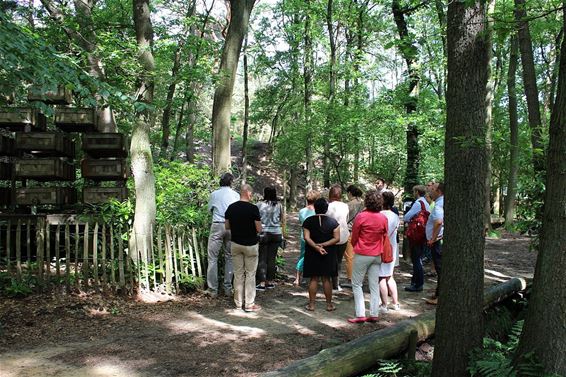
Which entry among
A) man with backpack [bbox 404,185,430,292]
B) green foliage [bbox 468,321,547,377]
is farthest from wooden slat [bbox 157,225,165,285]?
green foliage [bbox 468,321,547,377]

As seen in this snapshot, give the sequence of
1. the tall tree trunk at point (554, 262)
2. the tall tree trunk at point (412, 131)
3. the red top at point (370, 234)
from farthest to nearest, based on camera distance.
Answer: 1. the tall tree trunk at point (412, 131)
2. the red top at point (370, 234)
3. the tall tree trunk at point (554, 262)

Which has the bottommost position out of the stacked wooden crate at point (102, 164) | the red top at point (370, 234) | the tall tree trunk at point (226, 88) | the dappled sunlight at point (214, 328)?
the dappled sunlight at point (214, 328)

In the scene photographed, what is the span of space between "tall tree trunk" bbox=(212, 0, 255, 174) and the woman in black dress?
336cm

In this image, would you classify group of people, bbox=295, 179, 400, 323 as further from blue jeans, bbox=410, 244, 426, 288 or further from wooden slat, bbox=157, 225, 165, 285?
wooden slat, bbox=157, 225, 165, 285

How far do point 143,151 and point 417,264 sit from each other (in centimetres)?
542

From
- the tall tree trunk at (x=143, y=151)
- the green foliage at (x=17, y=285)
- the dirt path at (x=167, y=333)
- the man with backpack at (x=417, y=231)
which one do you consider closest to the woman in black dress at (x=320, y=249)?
the dirt path at (x=167, y=333)

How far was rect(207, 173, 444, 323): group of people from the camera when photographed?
6711 millimetres

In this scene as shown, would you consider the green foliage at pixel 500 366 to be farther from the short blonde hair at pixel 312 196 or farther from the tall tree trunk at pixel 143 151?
the tall tree trunk at pixel 143 151

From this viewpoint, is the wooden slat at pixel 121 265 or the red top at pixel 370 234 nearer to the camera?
the red top at pixel 370 234

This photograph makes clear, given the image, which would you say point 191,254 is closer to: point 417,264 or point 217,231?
point 217,231

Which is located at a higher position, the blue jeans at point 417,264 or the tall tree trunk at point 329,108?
the tall tree trunk at point 329,108

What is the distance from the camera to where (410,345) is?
5695 mm

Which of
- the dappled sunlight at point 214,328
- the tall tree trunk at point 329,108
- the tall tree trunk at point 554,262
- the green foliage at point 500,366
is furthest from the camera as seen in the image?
the tall tree trunk at point 329,108

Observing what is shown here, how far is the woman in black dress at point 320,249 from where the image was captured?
724 centimetres
